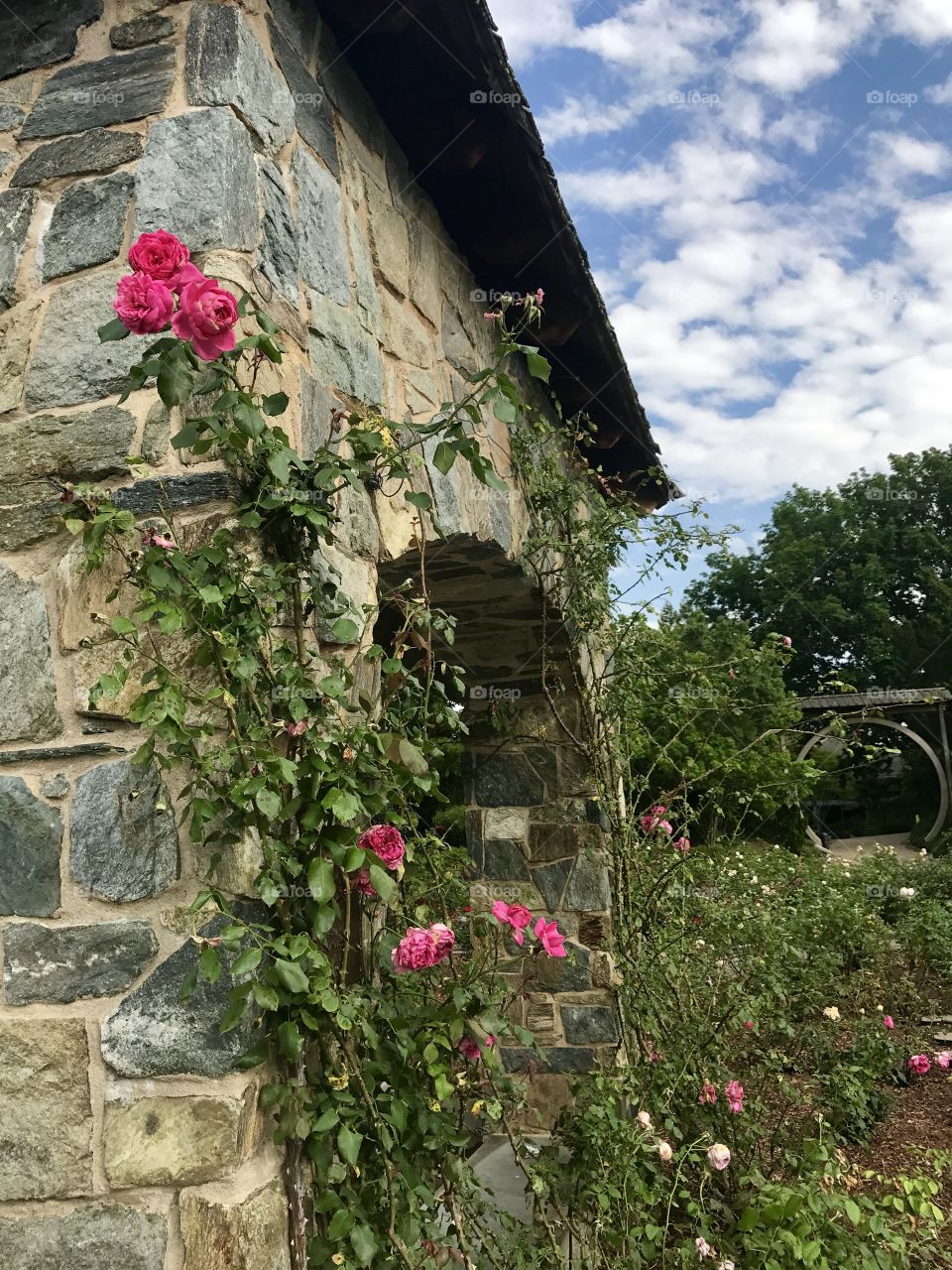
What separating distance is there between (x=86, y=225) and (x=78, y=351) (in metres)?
0.25

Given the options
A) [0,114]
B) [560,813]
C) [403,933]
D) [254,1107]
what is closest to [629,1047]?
[560,813]

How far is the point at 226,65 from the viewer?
170 cm

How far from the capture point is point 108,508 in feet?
4.78

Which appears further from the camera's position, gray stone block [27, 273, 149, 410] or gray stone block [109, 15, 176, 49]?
gray stone block [109, 15, 176, 49]

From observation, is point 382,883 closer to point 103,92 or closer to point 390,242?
point 103,92

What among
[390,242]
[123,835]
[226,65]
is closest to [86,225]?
[226,65]

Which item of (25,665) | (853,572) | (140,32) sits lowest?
(25,665)

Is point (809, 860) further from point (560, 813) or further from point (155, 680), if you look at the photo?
point (155, 680)

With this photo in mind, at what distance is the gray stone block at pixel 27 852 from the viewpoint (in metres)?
1.45

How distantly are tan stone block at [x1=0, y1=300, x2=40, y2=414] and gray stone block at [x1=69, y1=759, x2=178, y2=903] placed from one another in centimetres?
70

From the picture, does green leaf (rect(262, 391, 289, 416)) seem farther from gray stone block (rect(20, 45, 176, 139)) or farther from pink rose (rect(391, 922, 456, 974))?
pink rose (rect(391, 922, 456, 974))

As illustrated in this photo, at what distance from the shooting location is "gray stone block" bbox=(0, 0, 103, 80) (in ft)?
5.94

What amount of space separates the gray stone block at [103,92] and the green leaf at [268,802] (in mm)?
1245

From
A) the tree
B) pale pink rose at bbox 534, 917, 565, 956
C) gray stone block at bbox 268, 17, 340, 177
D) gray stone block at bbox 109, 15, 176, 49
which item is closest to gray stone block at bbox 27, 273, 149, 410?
gray stone block at bbox 109, 15, 176, 49
